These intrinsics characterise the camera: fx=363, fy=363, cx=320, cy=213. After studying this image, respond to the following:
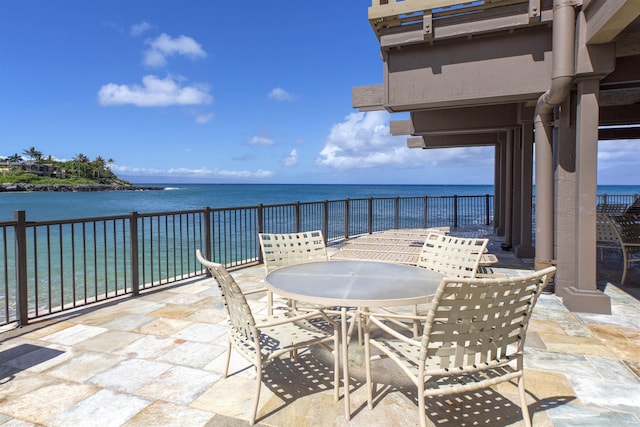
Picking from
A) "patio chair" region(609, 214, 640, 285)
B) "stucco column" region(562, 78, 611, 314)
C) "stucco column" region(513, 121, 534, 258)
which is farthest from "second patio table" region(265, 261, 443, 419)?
"stucco column" region(513, 121, 534, 258)

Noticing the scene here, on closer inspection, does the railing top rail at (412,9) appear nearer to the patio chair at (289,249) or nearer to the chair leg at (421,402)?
the patio chair at (289,249)

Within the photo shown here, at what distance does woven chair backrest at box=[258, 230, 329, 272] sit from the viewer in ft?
10.6

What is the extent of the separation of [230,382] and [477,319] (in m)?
1.53

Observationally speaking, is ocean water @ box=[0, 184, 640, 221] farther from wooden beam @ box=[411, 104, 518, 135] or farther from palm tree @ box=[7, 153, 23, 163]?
palm tree @ box=[7, 153, 23, 163]

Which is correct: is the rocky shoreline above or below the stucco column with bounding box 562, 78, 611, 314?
above

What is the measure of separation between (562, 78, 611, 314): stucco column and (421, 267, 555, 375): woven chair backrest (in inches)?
102

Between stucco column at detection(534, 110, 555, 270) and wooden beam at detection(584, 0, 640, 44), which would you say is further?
stucco column at detection(534, 110, 555, 270)

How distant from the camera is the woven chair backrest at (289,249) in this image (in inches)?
127

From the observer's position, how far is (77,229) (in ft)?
49.0

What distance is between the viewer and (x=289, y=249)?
10.9 feet

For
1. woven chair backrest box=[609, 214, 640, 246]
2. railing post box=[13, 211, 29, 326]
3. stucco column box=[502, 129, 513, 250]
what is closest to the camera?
railing post box=[13, 211, 29, 326]

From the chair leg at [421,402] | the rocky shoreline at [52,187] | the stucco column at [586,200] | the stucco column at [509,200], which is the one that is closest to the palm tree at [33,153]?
the rocky shoreline at [52,187]

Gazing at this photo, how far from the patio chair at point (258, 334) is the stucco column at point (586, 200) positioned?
300 centimetres

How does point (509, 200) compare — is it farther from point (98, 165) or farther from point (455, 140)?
point (98, 165)
